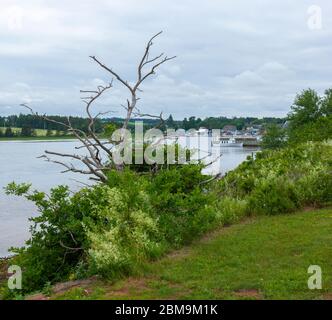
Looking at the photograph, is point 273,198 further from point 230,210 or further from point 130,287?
point 130,287

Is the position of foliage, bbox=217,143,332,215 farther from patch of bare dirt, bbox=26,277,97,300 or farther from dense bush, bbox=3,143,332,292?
patch of bare dirt, bbox=26,277,97,300

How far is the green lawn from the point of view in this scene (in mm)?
5887

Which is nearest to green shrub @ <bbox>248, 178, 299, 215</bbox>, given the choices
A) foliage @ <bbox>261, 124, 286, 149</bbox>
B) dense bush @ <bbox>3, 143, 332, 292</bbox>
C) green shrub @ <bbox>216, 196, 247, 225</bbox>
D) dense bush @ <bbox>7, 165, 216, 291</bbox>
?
green shrub @ <bbox>216, 196, 247, 225</bbox>

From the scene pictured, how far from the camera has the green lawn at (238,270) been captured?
5.89 metres

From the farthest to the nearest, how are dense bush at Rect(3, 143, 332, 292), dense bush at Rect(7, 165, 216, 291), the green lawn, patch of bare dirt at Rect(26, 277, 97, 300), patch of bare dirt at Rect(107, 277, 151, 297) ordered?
dense bush at Rect(7, 165, 216, 291), dense bush at Rect(3, 143, 332, 292), patch of bare dirt at Rect(26, 277, 97, 300), patch of bare dirt at Rect(107, 277, 151, 297), the green lawn

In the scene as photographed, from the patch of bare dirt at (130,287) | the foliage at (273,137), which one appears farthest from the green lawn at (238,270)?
the foliage at (273,137)

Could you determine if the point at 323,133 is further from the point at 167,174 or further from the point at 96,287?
the point at 96,287

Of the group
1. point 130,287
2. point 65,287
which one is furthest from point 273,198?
point 65,287

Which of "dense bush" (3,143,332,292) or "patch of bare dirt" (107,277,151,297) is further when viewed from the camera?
"dense bush" (3,143,332,292)

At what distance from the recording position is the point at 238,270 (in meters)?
6.70

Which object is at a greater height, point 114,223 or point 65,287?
point 114,223

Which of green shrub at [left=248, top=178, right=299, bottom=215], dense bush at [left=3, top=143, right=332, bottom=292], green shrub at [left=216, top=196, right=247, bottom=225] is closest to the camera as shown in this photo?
dense bush at [left=3, top=143, right=332, bottom=292]

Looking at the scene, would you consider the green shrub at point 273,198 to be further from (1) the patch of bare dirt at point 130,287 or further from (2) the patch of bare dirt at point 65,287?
(2) the patch of bare dirt at point 65,287

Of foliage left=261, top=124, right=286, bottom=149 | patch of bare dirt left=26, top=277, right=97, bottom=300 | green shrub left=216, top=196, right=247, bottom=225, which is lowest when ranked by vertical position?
patch of bare dirt left=26, top=277, right=97, bottom=300
